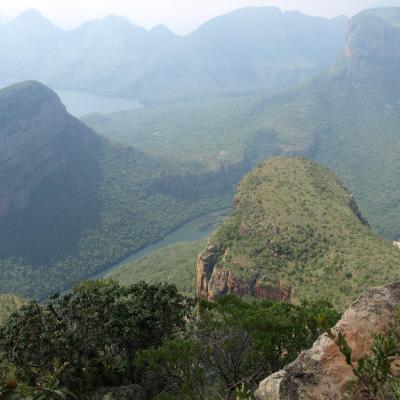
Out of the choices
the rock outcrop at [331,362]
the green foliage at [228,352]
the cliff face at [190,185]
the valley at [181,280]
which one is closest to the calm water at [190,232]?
the valley at [181,280]

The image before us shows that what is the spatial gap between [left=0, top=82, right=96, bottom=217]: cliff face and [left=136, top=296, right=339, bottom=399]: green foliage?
120008 millimetres

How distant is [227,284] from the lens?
59594mm

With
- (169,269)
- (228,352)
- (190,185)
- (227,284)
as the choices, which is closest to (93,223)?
(169,269)

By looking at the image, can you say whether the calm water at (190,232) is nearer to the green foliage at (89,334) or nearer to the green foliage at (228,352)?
the green foliage at (89,334)

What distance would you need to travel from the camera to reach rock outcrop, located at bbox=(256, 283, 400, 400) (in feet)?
51.0

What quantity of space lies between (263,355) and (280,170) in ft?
201

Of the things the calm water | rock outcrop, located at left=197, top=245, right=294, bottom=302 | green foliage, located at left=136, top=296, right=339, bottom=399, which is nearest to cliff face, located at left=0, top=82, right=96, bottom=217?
the calm water

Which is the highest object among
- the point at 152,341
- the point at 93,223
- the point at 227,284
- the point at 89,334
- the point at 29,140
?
the point at 89,334

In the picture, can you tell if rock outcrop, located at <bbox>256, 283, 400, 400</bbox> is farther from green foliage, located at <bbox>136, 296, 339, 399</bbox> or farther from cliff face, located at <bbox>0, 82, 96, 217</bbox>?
cliff face, located at <bbox>0, 82, 96, 217</bbox>

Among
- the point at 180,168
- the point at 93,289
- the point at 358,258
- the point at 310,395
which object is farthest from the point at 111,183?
the point at 310,395

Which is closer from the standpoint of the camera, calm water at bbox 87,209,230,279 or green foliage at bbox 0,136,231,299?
green foliage at bbox 0,136,231,299

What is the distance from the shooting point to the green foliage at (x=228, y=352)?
2294 cm

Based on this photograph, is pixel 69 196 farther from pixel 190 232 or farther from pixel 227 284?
pixel 227 284

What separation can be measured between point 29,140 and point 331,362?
491ft
